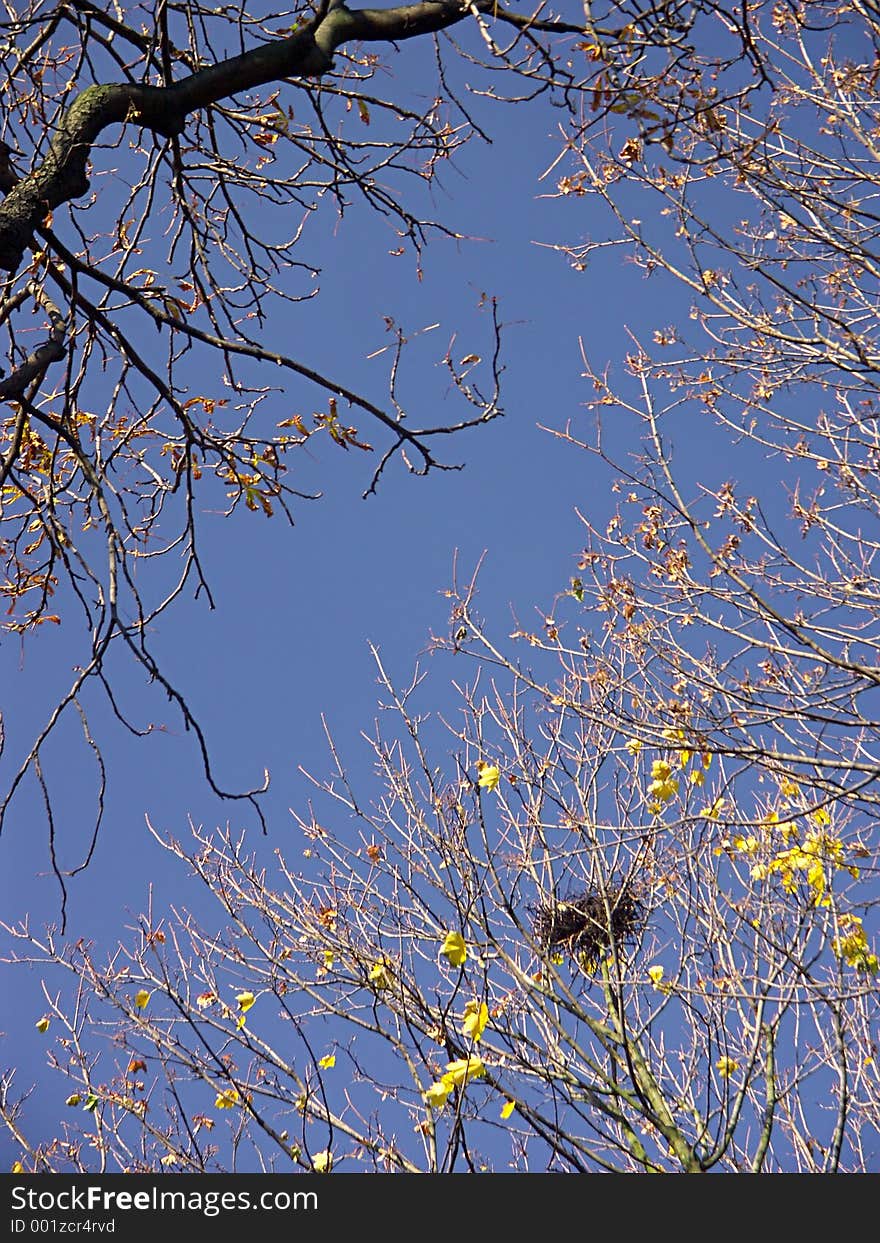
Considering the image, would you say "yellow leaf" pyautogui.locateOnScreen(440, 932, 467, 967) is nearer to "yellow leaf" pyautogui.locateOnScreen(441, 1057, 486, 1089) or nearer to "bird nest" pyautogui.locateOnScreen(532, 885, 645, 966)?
→ "yellow leaf" pyautogui.locateOnScreen(441, 1057, 486, 1089)

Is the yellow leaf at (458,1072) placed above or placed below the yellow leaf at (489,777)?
below

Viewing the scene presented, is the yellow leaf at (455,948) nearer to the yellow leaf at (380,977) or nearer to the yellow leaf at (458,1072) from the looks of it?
the yellow leaf at (458,1072)

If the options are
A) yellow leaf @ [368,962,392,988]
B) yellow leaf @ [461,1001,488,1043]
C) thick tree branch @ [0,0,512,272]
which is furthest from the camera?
yellow leaf @ [368,962,392,988]

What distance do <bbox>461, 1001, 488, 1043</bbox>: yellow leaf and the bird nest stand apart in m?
1.79

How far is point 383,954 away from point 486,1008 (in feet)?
5.76

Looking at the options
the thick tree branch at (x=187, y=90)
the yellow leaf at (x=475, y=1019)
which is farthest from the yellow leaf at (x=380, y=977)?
the thick tree branch at (x=187, y=90)

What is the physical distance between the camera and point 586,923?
5387mm

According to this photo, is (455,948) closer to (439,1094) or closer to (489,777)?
(439,1094)

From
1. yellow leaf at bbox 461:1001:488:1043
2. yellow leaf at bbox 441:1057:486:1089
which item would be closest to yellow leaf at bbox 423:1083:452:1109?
yellow leaf at bbox 441:1057:486:1089

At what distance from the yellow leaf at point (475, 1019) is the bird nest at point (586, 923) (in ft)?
5.89

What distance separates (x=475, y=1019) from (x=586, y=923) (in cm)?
208

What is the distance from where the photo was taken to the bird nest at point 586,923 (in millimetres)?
5324

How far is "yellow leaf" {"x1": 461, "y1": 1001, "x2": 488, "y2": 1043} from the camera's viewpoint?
3.24 meters

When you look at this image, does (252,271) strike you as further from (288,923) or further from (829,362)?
(288,923)
